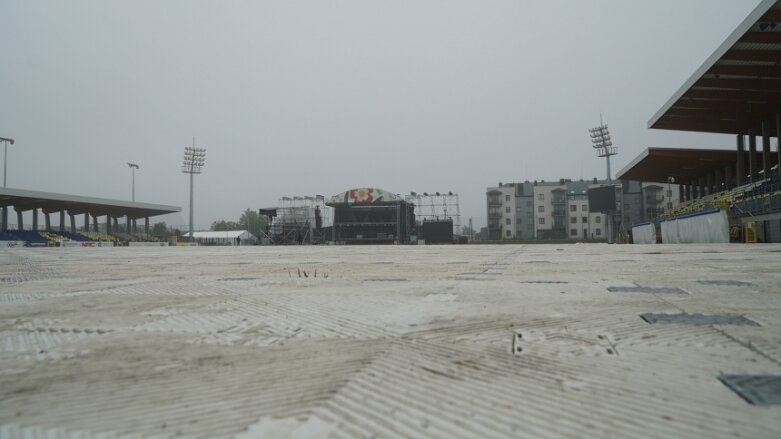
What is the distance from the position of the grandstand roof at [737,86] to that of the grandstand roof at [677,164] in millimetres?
4037

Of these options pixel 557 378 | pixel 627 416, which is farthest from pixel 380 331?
pixel 627 416

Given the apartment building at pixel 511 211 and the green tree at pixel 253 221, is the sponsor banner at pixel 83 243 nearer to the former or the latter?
the apartment building at pixel 511 211

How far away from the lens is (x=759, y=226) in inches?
854

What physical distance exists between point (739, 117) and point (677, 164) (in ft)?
42.9

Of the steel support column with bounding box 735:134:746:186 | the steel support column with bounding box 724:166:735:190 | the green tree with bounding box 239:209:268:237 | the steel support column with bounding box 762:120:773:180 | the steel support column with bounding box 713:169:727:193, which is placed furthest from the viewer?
the green tree with bounding box 239:209:268:237

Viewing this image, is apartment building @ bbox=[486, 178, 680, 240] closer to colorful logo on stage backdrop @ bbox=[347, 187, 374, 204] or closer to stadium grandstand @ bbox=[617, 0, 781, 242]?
colorful logo on stage backdrop @ bbox=[347, 187, 374, 204]

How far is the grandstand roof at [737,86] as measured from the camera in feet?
67.7

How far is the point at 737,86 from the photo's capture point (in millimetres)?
26906

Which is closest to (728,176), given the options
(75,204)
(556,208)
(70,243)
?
(556,208)

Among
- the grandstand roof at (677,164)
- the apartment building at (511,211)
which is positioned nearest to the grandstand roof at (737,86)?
the grandstand roof at (677,164)

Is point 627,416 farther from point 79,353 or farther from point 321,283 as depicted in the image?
point 321,283

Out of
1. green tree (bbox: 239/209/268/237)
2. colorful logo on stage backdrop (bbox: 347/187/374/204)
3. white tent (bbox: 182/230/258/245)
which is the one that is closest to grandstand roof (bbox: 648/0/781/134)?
colorful logo on stage backdrop (bbox: 347/187/374/204)

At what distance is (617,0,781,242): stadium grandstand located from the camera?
825 inches

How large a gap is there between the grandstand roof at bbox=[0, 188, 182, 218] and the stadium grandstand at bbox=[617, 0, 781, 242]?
189 ft
